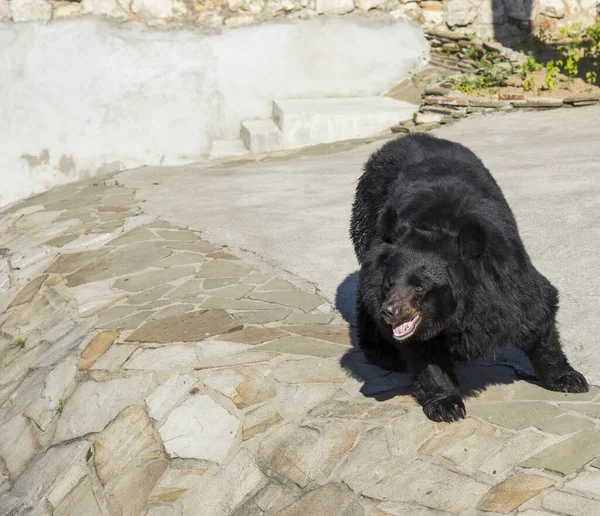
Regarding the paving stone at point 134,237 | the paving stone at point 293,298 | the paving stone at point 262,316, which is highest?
the paving stone at point 262,316

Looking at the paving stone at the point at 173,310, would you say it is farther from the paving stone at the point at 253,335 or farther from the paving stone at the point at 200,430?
the paving stone at the point at 200,430

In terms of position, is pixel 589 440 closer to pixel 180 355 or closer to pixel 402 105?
pixel 180 355

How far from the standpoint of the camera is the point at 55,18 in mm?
12312

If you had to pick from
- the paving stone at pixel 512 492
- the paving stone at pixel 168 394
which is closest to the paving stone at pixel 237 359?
the paving stone at pixel 168 394

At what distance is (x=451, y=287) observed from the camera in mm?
4012

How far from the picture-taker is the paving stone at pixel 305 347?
18.1 ft

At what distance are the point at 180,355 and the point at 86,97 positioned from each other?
7.61 metres

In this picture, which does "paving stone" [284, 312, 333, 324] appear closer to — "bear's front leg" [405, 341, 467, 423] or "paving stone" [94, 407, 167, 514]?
"paving stone" [94, 407, 167, 514]

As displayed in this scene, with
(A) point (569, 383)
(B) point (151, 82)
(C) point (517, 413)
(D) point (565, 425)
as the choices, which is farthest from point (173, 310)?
(B) point (151, 82)

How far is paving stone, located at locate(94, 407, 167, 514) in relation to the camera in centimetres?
498

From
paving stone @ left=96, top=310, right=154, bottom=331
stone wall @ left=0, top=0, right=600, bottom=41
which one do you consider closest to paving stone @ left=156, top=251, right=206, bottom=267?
paving stone @ left=96, top=310, right=154, bottom=331

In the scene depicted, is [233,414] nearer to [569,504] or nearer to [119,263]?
[569,504]

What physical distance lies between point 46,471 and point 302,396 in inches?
70.7

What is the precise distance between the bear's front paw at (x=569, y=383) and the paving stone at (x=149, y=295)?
11.0 ft
